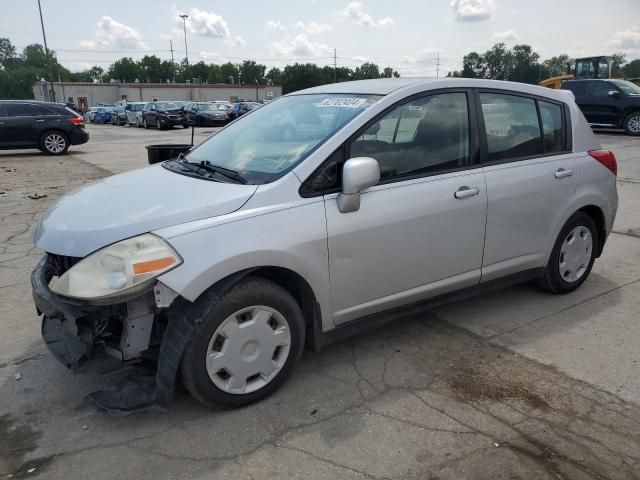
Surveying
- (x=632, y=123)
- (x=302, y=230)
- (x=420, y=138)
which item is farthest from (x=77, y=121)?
(x=632, y=123)

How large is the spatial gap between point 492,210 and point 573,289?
142 cm

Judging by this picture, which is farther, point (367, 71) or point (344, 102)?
point (367, 71)

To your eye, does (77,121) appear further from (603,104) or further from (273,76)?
(273,76)

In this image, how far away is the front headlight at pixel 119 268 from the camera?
258 centimetres

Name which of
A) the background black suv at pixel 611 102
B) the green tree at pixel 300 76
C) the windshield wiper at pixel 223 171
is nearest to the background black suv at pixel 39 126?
the windshield wiper at pixel 223 171

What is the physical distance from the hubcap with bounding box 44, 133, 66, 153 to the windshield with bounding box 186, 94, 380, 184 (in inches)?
542

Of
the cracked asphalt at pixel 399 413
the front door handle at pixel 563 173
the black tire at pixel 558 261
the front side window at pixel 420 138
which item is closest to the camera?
the cracked asphalt at pixel 399 413

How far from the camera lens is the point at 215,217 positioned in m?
2.78

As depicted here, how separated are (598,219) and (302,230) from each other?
2962 millimetres

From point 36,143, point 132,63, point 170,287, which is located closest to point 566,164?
point 170,287

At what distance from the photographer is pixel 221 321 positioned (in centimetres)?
276

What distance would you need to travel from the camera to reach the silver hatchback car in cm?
271

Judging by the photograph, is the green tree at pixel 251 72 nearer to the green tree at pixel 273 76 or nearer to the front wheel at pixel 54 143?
the green tree at pixel 273 76

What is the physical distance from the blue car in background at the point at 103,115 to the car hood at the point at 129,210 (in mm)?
42044
